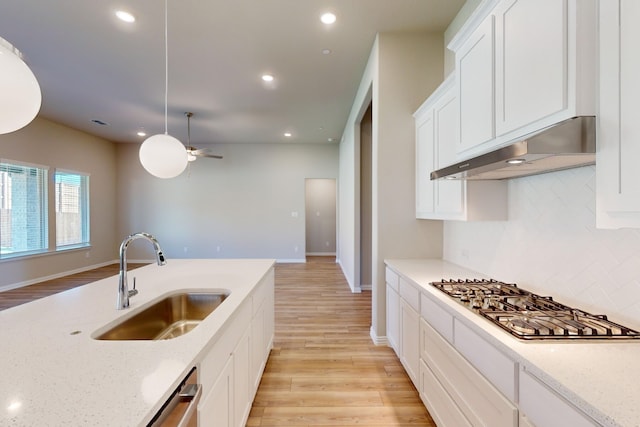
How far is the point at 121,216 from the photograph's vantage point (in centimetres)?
725

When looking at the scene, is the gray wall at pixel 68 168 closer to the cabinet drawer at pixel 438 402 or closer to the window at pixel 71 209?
the window at pixel 71 209

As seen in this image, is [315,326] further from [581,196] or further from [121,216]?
[121,216]

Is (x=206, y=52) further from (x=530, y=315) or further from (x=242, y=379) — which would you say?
(x=530, y=315)

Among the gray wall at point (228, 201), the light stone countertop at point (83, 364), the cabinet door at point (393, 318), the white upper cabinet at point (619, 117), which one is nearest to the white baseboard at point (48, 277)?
the gray wall at point (228, 201)

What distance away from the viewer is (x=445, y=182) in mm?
2219

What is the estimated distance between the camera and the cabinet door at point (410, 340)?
1.97 metres

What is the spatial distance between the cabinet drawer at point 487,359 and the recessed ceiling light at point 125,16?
3.57 meters

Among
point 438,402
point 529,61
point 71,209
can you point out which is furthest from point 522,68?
point 71,209

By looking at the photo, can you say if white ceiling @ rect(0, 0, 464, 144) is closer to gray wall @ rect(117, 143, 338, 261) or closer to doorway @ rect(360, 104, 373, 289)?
doorway @ rect(360, 104, 373, 289)

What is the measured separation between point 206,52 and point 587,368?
3.86 metres

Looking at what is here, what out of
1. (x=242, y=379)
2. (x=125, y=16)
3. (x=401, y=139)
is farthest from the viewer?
(x=401, y=139)

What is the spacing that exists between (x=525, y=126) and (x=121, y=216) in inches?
338

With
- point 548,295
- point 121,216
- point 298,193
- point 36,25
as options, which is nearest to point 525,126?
point 548,295

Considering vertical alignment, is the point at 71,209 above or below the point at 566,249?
above
